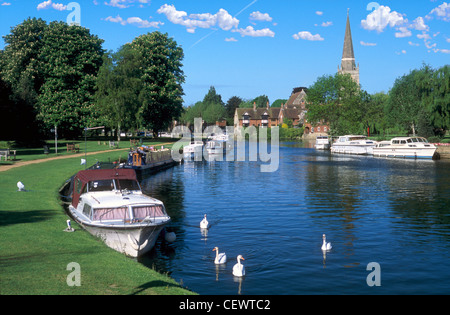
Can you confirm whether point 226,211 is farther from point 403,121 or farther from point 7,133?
point 403,121

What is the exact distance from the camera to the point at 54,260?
14789 millimetres

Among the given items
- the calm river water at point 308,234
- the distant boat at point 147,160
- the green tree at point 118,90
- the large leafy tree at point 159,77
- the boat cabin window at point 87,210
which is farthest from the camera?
the large leafy tree at point 159,77

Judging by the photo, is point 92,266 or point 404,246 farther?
point 404,246

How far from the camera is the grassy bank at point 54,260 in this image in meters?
12.5

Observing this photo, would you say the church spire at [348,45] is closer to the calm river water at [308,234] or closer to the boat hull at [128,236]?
the calm river water at [308,234]

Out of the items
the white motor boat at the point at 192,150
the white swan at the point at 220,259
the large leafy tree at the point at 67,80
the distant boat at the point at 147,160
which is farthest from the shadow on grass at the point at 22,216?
the large leafy tree at the point at 67,80

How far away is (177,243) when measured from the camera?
2264 centimetres

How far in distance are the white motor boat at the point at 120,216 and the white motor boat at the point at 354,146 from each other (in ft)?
238

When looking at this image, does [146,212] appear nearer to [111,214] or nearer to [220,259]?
[111,214]

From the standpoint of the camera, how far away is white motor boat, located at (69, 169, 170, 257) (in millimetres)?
19609

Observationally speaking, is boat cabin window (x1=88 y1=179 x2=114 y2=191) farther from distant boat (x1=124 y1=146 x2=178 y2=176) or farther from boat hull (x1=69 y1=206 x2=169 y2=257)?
distant boat (x1=124 y1=146 x2=178 y2=176)
